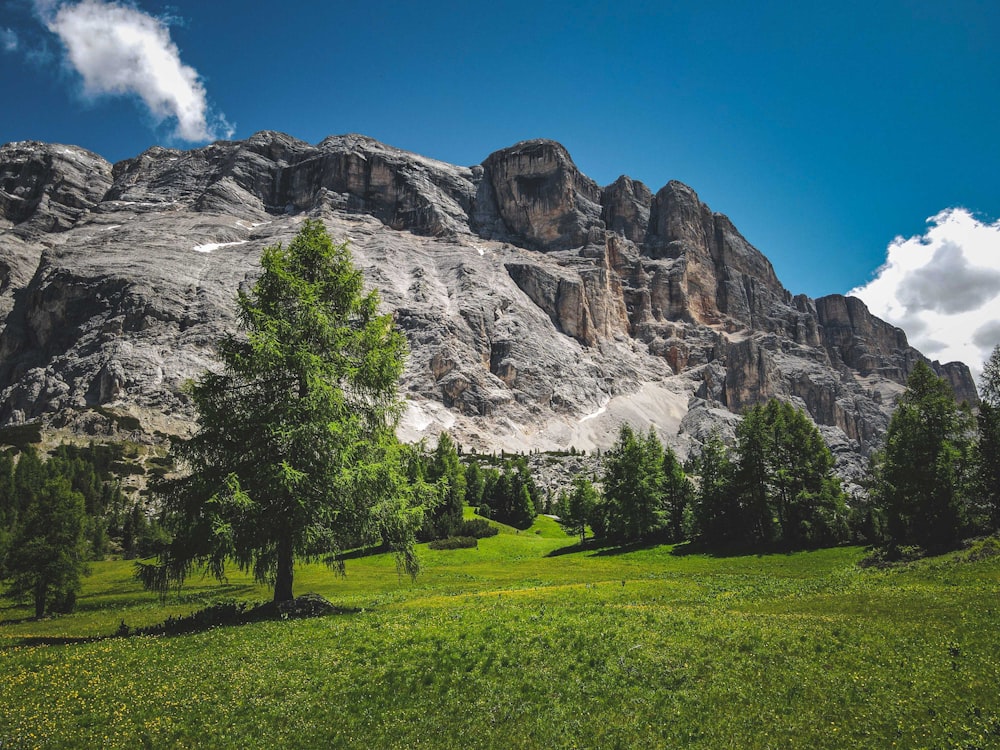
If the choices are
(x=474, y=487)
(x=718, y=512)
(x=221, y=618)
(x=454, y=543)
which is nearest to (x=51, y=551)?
(x=221, y=618)

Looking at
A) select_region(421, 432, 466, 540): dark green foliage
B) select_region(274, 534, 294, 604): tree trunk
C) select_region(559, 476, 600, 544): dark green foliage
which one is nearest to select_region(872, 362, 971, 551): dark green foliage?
select_region(274, 534, 294, 604): tree trunk

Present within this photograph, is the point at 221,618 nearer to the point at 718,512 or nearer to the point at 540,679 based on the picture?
the point at 540,679

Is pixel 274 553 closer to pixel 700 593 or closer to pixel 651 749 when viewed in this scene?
pixel 651 749

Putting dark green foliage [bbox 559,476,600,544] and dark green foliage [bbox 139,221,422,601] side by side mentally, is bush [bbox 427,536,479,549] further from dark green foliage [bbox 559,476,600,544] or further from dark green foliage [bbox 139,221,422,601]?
dark green foliage [bbox 139,221,422,601]

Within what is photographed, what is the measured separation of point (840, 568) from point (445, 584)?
Result: 884 inches

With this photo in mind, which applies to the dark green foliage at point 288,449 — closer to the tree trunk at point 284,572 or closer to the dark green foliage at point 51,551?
the tree trunk at point 284,572

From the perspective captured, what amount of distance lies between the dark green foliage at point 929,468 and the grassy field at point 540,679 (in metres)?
16.4

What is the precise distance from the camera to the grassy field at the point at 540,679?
9148mm

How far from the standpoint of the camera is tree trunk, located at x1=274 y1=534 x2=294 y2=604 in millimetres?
17594

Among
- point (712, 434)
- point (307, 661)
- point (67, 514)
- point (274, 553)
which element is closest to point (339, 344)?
point (274, 553)

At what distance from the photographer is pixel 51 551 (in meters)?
29.7

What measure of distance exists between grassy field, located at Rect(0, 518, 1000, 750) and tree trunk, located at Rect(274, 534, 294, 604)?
2366 mm

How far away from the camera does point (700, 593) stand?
912 inches

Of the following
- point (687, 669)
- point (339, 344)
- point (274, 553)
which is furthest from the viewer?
point (339, 344)
